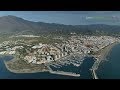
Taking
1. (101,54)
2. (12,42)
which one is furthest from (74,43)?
→ (12,42)

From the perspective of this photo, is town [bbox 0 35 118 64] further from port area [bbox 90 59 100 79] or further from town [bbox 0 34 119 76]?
port area [bbox 90 59 100 79]

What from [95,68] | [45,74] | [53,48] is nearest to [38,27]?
[53,48]

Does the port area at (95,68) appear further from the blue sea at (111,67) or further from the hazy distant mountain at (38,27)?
the hazy distant mountain at (38,27)

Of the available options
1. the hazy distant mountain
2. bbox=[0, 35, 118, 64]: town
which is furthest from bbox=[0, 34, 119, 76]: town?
the hazy distant mountain

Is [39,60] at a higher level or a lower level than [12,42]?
lower

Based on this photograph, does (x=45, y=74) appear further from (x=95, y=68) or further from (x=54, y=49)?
(x=95, y=68)

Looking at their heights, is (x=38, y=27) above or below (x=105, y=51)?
above
